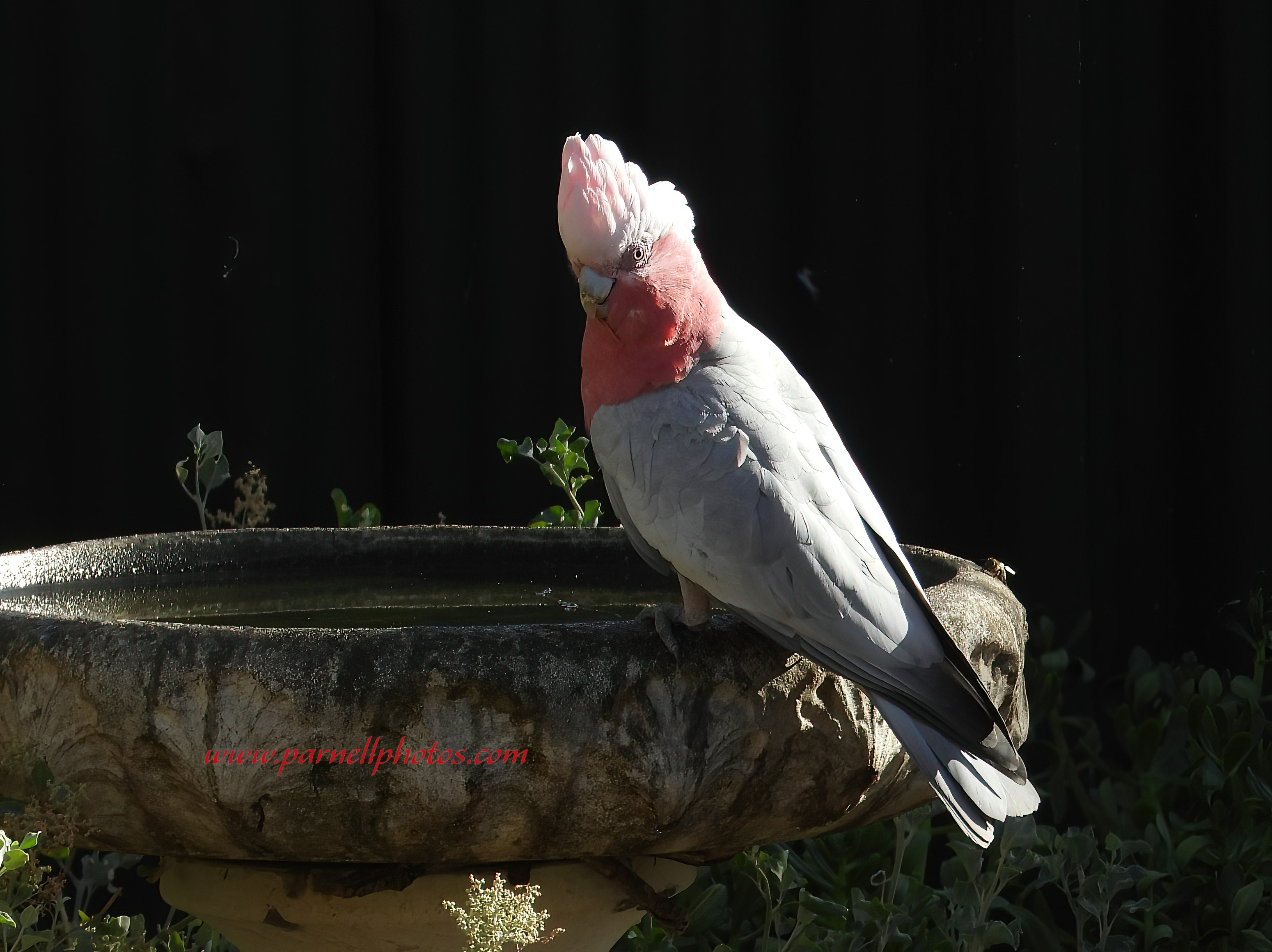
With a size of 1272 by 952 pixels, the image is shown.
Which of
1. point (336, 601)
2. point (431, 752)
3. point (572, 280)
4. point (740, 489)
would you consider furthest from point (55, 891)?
point (572, 280)

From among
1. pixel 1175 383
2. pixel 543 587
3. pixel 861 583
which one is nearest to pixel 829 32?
pixel 1175 383

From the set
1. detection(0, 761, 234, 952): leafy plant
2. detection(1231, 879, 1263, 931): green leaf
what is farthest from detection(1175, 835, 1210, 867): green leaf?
detection(0, 761, 234, 952): leafy plant

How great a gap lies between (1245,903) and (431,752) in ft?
5.24

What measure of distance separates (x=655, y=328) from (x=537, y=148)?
5.25 ft

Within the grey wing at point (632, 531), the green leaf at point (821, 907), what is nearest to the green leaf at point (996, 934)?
the green leaf at point (821, 907)

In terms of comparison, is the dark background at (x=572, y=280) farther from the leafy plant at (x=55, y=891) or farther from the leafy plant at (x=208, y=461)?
the leafy plant at (x=55, y=891)

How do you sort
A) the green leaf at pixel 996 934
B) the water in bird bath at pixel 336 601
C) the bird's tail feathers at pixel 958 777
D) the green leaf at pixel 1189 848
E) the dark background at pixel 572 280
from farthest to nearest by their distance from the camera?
the dark background at pixel 572 280, the green leaf at pixel 1189 848, the green leaf at pixel 996 934, the water in bird bath at pixel 336 601, the bird's tail feathers at pixel 958 777

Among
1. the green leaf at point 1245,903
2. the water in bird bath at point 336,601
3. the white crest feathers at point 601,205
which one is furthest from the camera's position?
the green leaf at point 1245,903

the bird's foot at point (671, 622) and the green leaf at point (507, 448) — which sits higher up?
the bird's foot at point (671, 622)

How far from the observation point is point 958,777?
4.24 feet

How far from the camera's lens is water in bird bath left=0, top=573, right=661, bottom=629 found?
5.63 feet

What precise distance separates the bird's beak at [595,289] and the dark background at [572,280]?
1.49 m

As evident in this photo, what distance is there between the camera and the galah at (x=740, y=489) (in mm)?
1300

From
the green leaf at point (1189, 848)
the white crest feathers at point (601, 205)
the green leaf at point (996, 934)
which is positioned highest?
the white crest feathers at point (601, 205)
